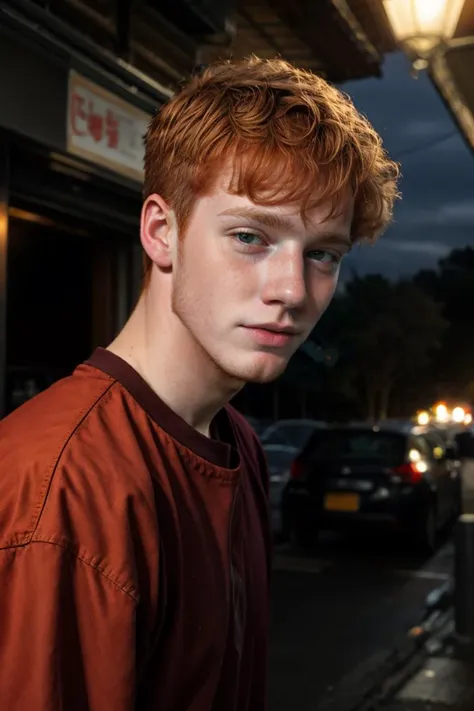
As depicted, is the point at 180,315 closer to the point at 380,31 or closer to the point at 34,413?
the point at 34,413

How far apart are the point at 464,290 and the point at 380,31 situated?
61645mm

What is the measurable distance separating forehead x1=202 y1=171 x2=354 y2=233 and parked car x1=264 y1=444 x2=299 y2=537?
9468 millimetres

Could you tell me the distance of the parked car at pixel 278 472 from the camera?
37.0 feet

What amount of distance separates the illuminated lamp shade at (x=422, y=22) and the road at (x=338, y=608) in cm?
411

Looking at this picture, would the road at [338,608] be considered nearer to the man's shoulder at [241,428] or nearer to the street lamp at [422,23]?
the man's shoulder at [241,428]

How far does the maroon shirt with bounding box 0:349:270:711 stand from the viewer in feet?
3.52

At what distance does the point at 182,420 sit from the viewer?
54.4 inches

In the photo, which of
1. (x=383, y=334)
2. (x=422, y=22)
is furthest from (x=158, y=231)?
(x=383, y=334)

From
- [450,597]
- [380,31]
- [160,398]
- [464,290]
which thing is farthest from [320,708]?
[464,290]

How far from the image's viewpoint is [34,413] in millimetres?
1245

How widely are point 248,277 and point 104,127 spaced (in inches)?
164

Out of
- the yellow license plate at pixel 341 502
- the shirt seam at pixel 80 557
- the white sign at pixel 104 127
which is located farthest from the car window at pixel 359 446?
the shirt seam at pixel 80 557

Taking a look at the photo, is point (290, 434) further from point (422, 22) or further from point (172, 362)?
point (172, 362)

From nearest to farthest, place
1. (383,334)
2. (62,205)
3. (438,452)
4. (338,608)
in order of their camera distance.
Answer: (62,205)
(338,608)
(438,452)
(383,334)
